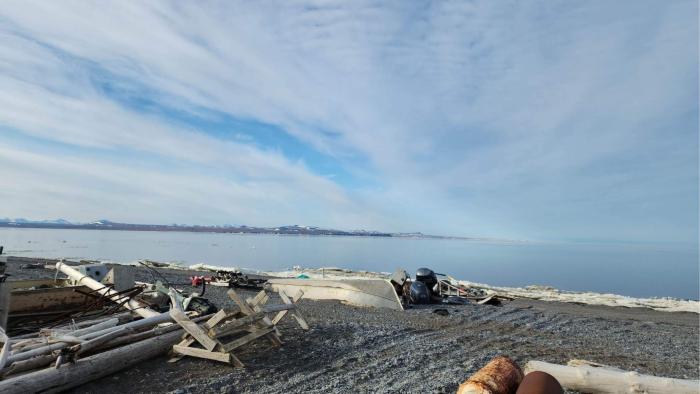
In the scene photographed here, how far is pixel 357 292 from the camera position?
18.8m

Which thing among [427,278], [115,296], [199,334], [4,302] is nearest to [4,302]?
[4,302]

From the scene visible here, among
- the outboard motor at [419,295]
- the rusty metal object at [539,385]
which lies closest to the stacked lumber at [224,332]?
the rusty metal object at [539,385]

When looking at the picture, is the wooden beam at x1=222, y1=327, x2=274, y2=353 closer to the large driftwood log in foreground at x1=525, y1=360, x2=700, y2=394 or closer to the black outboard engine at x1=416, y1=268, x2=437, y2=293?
the large driftwood log in foreground at x1=525, y1=360, x2=700, y2=394

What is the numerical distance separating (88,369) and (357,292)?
1268cm

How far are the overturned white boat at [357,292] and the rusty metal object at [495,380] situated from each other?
39.7 feet

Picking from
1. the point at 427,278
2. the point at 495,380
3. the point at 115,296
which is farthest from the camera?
the point at 427,278

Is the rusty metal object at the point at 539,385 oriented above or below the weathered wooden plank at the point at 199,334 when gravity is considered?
above

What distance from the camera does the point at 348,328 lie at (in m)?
12.6

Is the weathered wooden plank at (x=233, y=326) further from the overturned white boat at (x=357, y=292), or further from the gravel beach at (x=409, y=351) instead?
the overturned white boat at (x=357, y=292)

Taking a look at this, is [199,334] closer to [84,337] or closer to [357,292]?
[84,337]

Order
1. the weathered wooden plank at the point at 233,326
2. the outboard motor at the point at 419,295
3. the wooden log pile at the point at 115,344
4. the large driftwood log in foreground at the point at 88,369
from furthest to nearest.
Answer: the outboard motor at the point at 419,295 → the weathered wooden plank at the point at 233,326 → the wooden log pile at the point at 115,344 → the large driftwood log in foreground at the point at 88,369

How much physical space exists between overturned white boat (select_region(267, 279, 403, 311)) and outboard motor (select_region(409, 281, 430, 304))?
1.81 m

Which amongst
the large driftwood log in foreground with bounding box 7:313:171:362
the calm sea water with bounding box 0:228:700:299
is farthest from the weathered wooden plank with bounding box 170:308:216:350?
the calm sea water with bounding box 0:228:700:299

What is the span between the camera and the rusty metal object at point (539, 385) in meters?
5.36
